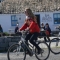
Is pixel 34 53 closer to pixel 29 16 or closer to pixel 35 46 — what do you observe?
pixel 35 46

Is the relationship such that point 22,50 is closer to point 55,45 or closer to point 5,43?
point 55,45

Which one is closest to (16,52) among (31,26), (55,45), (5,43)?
(31,26)

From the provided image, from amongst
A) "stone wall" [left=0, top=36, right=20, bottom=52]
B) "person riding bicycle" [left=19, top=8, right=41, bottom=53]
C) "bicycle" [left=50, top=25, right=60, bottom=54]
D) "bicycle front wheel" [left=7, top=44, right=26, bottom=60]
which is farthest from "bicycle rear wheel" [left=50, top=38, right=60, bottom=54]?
Result: "stone wall" [left=0, top=36, right=20, bottom=52]

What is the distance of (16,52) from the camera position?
35.6 feet

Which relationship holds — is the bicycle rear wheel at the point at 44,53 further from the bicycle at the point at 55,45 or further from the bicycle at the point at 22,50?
the bicycle at the point at 55,45

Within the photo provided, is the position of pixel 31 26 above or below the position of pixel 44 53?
above

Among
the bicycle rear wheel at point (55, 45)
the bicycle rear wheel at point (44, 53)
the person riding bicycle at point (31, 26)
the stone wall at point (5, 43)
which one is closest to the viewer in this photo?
the person riding bicycle at point (31, 26)

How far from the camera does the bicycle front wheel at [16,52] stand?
10680mm

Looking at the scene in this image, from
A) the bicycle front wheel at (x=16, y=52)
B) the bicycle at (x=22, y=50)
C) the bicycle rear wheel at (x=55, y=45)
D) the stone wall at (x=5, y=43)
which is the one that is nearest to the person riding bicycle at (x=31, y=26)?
the bicycle at (x=22, y=50)

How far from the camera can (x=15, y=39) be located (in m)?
16.4

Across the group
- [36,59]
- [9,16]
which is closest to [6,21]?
[9,16]

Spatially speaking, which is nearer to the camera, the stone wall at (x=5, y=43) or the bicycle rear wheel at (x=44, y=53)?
the bicycle rear wheel at (x=44, y=53)

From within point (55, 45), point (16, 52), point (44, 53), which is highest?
point (16, 52)

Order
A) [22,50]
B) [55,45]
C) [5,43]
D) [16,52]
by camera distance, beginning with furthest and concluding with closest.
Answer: [5,43] → [55,45] → [16,52] → [22,50]
